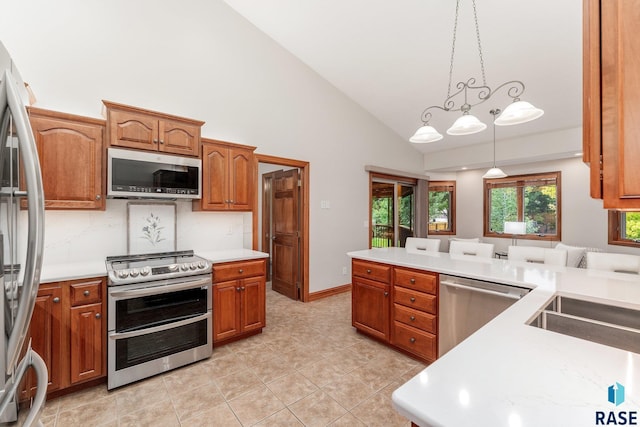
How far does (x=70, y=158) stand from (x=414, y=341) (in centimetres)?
323

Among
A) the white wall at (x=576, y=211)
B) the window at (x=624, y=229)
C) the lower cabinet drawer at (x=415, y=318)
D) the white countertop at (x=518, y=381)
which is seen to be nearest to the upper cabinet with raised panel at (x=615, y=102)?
the white countertop at (x=518, y=381)

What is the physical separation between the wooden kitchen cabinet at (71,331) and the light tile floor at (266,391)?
7.6 inches

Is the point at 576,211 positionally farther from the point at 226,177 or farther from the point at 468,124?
the point at 226,177

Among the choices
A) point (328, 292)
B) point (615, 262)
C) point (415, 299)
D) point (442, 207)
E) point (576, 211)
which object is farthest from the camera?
point (442, 207)

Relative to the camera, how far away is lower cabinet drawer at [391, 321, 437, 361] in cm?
241

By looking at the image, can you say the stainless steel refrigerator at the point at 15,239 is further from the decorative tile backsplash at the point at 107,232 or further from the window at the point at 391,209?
the window at the point at 391,209

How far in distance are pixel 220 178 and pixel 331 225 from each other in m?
2.03

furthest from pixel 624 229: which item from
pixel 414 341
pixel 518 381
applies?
pixel 518 381

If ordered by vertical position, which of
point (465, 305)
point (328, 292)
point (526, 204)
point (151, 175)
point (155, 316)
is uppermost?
point (151, 175)

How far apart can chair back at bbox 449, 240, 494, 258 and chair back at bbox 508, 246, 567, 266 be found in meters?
0.20

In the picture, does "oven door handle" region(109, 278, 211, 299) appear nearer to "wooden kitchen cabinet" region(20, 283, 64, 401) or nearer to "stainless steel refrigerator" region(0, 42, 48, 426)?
"wooden kitchen cabinet" region(20, 283, 64, 401)

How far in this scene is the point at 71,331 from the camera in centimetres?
204

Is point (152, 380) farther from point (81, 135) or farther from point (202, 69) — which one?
point (202, 69)

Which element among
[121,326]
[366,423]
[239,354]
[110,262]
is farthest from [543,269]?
[110,262]
